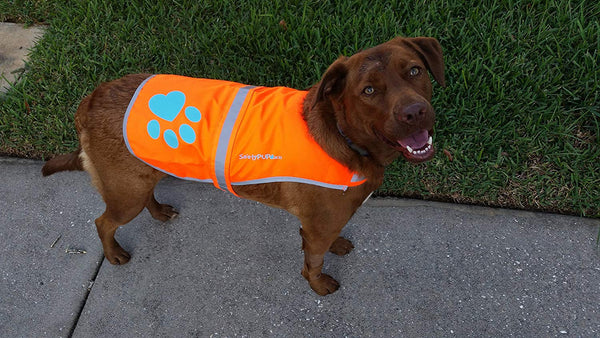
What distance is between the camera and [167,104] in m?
2.29

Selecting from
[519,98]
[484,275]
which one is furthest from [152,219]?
[519,98]

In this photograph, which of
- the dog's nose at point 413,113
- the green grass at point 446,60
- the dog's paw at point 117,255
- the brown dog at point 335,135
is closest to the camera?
the dog's nose at point 413,113

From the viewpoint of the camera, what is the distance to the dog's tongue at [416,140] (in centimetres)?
205

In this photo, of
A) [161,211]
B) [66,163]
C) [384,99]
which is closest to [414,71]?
[384,99]

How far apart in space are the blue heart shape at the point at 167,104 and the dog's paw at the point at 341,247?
4.57 ft

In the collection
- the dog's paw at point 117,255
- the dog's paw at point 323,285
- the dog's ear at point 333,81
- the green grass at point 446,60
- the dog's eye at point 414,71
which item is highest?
the dog's eye at point 414,71

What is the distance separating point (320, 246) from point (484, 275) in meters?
1.15

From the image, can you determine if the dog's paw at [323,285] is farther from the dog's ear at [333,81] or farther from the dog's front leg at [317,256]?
the dog's ear at [333,81]

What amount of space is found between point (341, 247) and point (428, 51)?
Result: 1405 millimetres

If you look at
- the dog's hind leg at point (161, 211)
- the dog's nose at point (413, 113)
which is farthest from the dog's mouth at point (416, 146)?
the dog's hind leg at point (161, 211)

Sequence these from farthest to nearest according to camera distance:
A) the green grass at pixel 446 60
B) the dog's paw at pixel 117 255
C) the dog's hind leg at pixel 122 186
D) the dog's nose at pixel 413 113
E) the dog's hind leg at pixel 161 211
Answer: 1. the green grass at pixel 446 60
2. the dog's hind leg at pixel 161 211
3. the dog's paw at pixel 117 255
4. the dog's hind leg at pixel 122 186
5. the dog's nose at pixel 413 113

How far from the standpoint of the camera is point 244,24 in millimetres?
3848

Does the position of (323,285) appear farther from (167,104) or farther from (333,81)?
(167,104)

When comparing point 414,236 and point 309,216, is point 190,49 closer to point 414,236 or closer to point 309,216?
point 309,216
